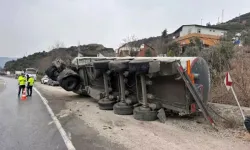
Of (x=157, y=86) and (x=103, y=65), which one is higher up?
(x=103, y=65)

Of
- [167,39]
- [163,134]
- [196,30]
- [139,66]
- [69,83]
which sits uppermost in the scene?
[196,30]

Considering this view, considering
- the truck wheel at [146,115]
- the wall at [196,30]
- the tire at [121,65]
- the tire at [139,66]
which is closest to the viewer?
the tire at [139,66]

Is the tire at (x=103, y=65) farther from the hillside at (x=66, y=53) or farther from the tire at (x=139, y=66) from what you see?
the hillside at (x=66, y=53)

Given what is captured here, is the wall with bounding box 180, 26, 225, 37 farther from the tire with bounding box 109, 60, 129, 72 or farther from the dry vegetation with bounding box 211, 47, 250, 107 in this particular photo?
the tire with bounding box 109, 60, 129, 72

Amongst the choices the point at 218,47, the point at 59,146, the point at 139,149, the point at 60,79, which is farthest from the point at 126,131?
the point at 218,47

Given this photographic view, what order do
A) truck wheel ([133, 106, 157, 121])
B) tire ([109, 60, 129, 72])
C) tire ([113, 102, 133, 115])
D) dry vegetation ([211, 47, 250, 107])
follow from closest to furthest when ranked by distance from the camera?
truck wheel ([133, 106, 157, 121]) < tire ([109, 60, 129, 72]) < tire ([113, 102, 133, 115]) < dry vegetation ([211, 47, 250, 107])

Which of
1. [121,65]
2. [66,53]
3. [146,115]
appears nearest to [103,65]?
A: [121,65]

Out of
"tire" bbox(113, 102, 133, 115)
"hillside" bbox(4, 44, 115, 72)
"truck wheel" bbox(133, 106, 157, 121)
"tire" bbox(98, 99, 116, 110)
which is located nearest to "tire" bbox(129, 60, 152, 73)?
"truck wheel" bbox(133, 106, 157, 121)

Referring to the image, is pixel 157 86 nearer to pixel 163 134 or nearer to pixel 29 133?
pixel 163 134

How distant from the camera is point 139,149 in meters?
4.90

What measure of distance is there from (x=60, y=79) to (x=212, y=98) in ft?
23.7

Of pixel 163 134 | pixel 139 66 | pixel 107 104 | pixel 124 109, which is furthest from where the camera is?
pixel 107 104

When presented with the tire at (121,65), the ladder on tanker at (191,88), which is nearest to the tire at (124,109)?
the tire at (121,65)

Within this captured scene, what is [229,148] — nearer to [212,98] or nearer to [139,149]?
[139,149]
